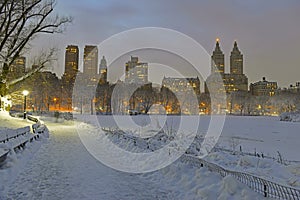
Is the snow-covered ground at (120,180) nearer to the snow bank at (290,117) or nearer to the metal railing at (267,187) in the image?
the metal railing at (267,187)

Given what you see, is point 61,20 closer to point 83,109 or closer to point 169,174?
point 169,174

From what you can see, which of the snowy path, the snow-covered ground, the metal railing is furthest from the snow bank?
the metal railing

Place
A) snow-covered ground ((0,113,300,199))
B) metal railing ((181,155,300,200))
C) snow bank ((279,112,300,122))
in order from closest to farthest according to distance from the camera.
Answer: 1. metal railing ((181,155,300,200))
2. snow-covered ground ((0,113,300,199))
3. snow bank ((279,112,300,122))

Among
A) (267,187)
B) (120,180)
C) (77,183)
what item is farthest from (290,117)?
(77,183)

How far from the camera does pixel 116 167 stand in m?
10.9

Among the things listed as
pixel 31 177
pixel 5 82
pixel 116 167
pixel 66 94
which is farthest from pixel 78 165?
pixel 66 94

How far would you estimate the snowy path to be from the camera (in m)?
7.25

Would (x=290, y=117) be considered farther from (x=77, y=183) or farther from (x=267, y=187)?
(x=77, y=183)

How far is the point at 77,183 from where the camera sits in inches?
330

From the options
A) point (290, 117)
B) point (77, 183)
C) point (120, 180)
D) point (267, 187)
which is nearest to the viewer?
point (267, 187)

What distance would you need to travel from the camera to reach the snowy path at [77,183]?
7.25 meters

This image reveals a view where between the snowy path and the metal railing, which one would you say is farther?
the snowy path

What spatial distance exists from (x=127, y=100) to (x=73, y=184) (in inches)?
3581

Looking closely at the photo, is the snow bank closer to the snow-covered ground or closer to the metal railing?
the snow-covered ground
